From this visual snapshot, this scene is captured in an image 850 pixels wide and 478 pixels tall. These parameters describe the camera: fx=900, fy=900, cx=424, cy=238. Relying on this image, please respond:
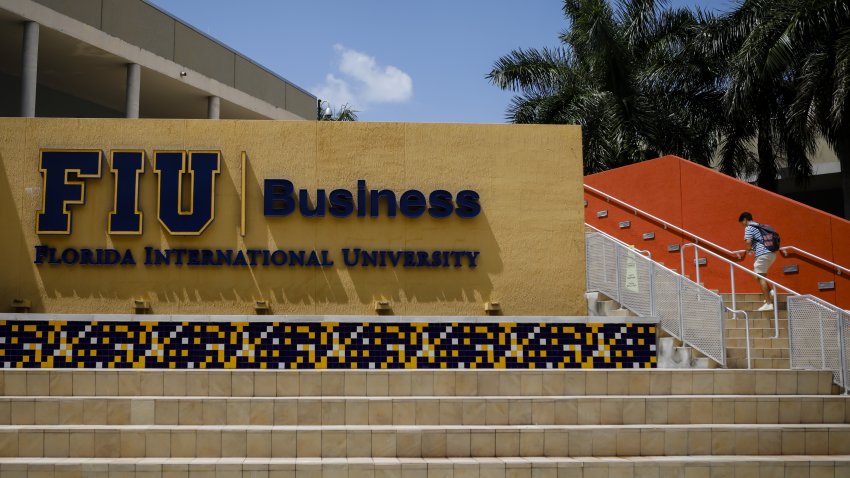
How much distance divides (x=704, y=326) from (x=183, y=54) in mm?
16722

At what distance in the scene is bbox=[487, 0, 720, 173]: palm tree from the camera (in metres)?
25.1

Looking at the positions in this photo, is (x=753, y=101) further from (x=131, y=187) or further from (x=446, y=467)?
(x=446, y=467)

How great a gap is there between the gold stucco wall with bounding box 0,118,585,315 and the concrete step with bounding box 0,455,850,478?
3.17m

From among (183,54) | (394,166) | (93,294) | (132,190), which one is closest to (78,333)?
(93,294)

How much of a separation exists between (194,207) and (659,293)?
6.39m

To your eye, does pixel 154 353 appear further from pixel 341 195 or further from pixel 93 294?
pixel 341 195

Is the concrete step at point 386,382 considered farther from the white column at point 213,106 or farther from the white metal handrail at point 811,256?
the white column at point 213,106

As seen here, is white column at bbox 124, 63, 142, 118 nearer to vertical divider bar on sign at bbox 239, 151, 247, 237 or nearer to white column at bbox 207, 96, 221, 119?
white column at bbox 207, 96, 221, 119

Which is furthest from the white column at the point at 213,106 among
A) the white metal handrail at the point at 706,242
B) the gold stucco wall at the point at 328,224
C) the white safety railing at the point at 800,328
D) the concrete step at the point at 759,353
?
the concrete step at the point at 759,353

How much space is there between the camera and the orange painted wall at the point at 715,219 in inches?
575

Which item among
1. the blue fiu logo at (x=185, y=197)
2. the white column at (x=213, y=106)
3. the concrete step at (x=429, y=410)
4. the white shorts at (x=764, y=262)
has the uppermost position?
the white column at (x=213, y=106)

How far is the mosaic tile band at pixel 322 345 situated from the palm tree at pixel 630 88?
547 inches

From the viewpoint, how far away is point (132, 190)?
40.1 ft

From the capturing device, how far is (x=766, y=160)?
24016 millimetres
